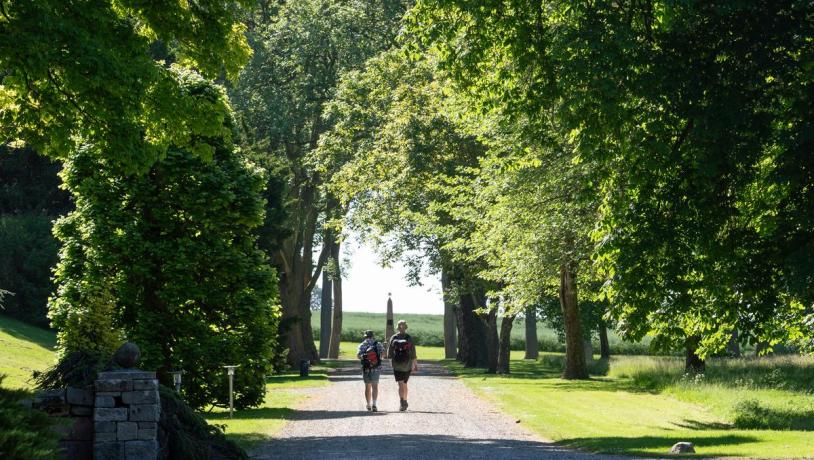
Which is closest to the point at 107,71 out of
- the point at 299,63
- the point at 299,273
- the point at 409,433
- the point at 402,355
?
the point at 409,433

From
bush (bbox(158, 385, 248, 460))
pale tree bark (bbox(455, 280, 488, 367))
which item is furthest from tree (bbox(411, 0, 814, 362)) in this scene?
pale tree bark (bbox(455, 280, 488, 367))

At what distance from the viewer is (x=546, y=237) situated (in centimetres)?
3147

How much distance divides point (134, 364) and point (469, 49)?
8.23m

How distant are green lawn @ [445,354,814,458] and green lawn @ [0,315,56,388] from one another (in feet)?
40.7

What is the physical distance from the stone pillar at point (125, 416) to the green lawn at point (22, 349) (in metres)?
12.1

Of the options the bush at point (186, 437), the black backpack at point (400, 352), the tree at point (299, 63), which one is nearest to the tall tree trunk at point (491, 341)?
the tree at point (299, 63)

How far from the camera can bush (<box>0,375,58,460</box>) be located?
10086mm

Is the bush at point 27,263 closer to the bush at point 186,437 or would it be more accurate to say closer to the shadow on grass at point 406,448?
the shadow on grass at point 406,448

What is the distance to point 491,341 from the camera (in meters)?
47.5

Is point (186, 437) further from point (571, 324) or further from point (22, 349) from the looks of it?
point (571, 324)

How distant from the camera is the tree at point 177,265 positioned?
2405 cm

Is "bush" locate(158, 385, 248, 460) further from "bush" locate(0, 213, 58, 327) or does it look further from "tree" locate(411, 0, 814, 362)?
"bush" locate(0, 213, 58, 327)

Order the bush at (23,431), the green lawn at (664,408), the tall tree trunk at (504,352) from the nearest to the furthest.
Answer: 1. the bush at (23,431)
2. the green lawn at (664,408)
3. the tall tree trunk at (504,352)

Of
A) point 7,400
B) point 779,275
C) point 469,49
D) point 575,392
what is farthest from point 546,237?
point 7,400
